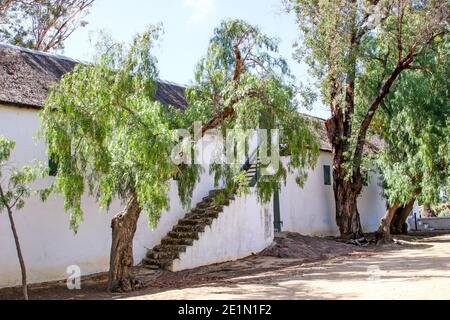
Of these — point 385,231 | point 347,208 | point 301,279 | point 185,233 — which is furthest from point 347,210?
point 301,279

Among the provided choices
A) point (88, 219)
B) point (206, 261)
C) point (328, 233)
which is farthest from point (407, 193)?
point (88, 219)

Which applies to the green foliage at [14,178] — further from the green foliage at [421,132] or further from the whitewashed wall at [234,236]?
the green foliage at [421,132]

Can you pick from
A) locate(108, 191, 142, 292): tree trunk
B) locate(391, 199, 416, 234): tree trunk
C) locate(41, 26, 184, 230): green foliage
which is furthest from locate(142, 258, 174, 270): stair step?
locate(391, 199, 416, 234): tree trunk

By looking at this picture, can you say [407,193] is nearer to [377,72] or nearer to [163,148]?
[377,72]

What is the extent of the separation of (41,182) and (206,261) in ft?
16.4

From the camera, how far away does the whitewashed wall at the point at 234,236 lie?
13.6 metres

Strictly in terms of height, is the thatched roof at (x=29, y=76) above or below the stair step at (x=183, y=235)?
above

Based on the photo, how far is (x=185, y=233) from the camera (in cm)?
1388

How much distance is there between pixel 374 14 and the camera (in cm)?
1712

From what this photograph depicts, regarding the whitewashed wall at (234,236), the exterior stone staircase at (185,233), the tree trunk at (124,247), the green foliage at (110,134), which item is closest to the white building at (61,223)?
the whitewashed wall at (234,236)

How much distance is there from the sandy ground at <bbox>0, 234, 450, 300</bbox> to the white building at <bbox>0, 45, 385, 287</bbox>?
0.47m

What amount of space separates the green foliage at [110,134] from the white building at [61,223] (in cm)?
109

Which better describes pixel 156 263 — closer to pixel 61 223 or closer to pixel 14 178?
pixel 61 223

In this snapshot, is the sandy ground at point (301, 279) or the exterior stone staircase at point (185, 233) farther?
the exterior stone staircase at point (185, 233)
